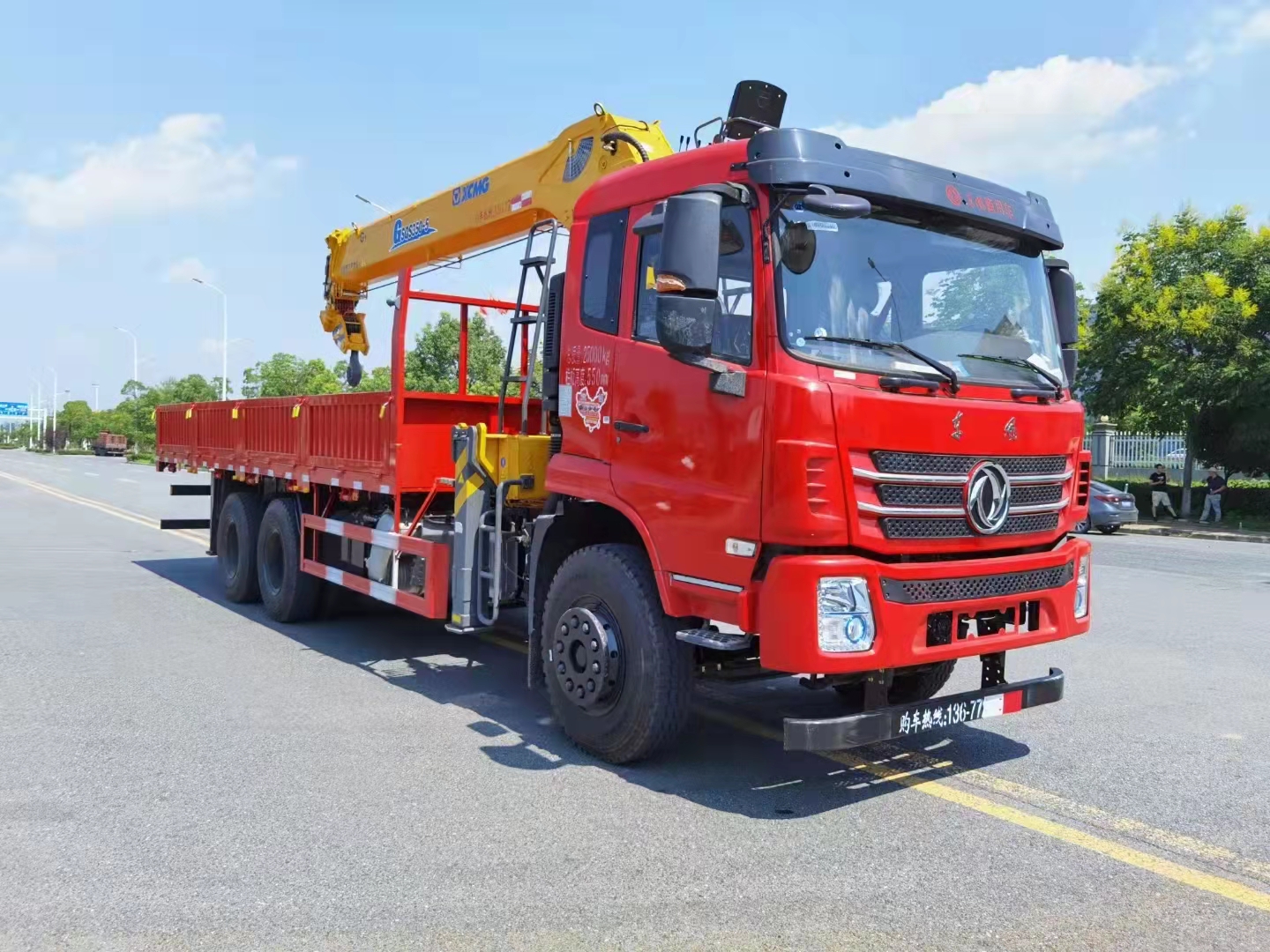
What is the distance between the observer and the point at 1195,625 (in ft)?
31.4

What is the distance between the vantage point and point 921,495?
4.43 m

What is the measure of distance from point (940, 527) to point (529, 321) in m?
3.48

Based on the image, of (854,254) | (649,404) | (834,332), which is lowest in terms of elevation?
(649,404)

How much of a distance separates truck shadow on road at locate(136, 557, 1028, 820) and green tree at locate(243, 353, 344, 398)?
4566cm

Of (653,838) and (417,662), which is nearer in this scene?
(653,838)

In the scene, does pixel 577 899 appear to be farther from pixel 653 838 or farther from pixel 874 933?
pixel 874 933

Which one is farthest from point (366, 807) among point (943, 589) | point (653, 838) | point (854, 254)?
point (854, 254)

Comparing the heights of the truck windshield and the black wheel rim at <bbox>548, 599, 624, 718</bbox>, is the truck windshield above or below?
above

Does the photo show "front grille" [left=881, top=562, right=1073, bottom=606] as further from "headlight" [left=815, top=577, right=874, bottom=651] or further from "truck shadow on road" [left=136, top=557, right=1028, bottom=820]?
"truck shadow on road" [left=136, top=557, right=1028, bottom=820]

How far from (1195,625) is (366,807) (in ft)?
26.4

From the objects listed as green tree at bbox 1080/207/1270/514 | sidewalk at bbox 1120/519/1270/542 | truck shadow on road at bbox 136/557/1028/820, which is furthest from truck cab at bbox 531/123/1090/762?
green tree at bbox 1080/207/1270/514

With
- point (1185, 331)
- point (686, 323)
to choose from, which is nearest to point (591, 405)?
point (686, 323)

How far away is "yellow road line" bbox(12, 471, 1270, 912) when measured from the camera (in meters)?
3.90

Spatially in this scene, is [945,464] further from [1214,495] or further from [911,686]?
[1214,495]
